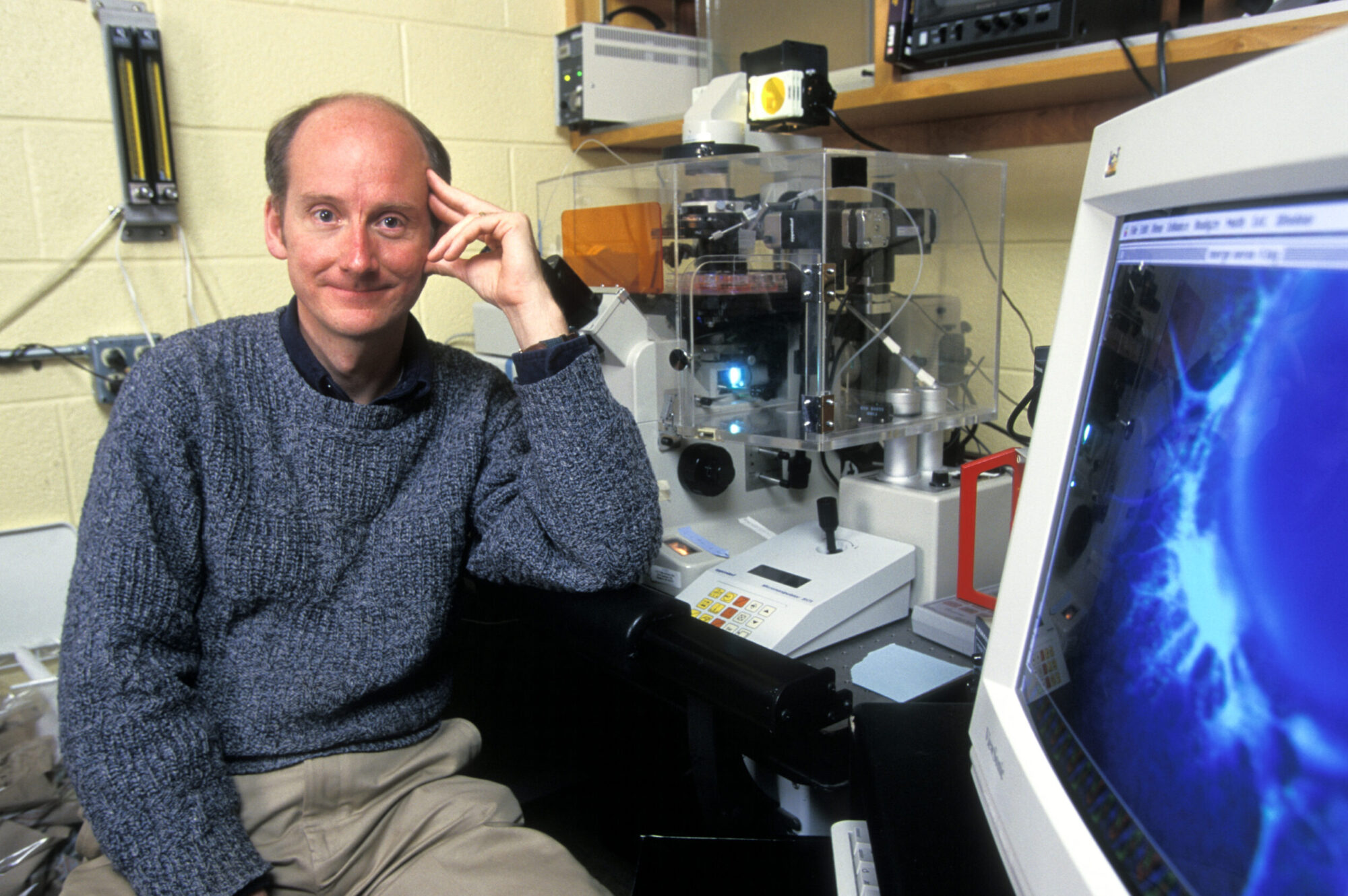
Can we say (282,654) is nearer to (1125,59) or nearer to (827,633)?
(827,633)

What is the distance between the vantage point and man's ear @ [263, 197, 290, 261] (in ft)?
3.46

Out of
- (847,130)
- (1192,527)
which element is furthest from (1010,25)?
(1192,527)

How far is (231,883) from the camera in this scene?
0.87 metres

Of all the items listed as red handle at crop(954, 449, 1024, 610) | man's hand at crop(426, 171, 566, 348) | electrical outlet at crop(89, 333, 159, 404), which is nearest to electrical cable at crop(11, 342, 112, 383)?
electrical outlet at crop(89, 333, 159, 404)

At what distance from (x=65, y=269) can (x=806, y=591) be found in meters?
1.38

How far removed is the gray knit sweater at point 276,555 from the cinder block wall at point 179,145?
2.17 ft

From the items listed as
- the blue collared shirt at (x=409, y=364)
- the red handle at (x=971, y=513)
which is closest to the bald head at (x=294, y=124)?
the blue collared shirt at (x=409, y=364)

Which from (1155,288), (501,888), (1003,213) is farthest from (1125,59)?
(501,888)

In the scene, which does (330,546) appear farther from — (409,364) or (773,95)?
(773,95)

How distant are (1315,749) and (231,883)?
943 millimetres

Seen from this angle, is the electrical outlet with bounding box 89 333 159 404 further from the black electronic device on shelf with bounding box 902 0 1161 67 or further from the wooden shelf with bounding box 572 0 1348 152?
the black electronic device on shelf with bounding box 902 0 1161 67

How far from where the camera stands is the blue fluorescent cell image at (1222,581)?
1.00 feet

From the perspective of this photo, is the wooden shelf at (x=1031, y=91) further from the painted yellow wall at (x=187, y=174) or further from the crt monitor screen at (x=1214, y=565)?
the crt monitor screen at (x=1214, y=565)

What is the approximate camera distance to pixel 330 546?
1.04m
